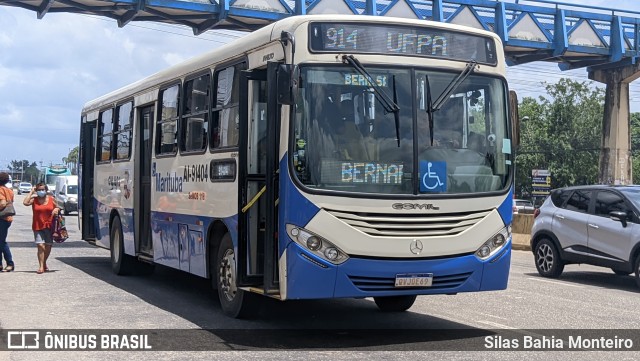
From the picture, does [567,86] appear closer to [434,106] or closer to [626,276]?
[626,276]

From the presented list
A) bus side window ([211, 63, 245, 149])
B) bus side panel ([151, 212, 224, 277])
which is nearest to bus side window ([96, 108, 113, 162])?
bus side panel ([151, 212, 224, 277])

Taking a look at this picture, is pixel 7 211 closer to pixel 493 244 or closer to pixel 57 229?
pixel 57 229

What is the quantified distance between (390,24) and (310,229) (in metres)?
2.31

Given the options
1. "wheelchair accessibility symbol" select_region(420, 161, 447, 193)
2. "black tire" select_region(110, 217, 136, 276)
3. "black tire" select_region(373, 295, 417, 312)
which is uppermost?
"wheelchair accessibility symbol" select_region(420, 161, 447, 193)

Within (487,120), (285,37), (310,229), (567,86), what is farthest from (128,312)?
(567,86)

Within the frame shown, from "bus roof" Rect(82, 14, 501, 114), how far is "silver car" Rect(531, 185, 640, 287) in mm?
6051

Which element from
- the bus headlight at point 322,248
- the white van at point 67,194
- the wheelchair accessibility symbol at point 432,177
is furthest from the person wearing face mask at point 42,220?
the white van at point 67,194

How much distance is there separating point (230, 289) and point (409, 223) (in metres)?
2.58

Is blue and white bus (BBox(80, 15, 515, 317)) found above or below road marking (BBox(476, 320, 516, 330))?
above

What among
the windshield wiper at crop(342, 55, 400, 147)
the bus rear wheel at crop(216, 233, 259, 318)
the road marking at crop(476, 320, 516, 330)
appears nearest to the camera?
the windshield wiper at crop(342, 55, 400, 147)

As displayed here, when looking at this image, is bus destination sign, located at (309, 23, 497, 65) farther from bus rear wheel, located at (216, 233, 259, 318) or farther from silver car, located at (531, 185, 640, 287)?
silver car, located at (531, 185, 640, 287)

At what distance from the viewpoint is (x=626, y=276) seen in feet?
57.5

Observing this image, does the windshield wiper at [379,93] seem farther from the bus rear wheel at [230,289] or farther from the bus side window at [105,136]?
the bus side window at [105,136]

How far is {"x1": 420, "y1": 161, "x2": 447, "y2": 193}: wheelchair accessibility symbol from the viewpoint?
8.97 m
